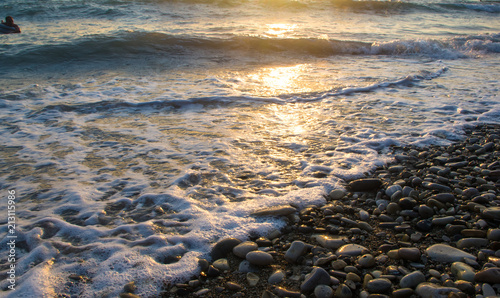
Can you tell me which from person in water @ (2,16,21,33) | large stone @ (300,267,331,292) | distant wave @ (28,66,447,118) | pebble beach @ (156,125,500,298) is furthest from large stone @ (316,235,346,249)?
person in water @ (2,16,21,33)

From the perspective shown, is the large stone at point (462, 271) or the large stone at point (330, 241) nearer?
the large stone at point (462, 271)

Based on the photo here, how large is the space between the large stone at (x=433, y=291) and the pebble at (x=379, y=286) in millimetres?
138

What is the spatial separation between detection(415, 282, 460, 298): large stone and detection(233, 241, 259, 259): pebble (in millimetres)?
923

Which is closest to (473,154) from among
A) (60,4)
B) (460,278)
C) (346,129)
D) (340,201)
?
(346,129)

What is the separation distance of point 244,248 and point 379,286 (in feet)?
2.59

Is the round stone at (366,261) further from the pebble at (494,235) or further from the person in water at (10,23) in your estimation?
the person in water at (10,23)

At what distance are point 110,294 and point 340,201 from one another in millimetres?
1716

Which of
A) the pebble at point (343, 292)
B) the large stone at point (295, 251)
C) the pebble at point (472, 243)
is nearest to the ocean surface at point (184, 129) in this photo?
the large stone at point (295, 251)

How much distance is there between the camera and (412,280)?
5.68 ft

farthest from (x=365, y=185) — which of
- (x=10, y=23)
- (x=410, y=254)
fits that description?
(x=10, y=23)

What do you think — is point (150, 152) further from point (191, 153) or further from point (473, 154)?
point (473, 154)

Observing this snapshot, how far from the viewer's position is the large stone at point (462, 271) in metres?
1.72

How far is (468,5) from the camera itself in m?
20.4

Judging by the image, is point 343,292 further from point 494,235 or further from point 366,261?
point 494,235
